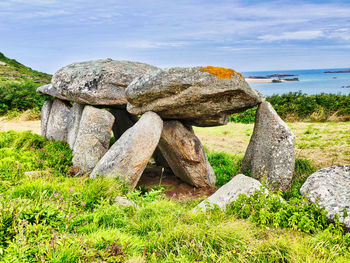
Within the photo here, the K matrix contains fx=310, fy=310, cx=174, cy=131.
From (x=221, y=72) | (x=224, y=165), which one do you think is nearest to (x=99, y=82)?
(x=221, y=72)

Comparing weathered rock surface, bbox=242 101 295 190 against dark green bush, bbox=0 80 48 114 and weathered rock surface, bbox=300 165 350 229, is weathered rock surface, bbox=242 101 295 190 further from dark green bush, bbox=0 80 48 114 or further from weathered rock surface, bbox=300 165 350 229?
dark green bush, bbox=0 80 48 114

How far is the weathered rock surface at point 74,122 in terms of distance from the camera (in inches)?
362

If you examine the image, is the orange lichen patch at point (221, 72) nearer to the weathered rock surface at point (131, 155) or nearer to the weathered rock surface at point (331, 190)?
the weathered rock surface at point (131, 155)

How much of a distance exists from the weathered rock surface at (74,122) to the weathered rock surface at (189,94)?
2075 millimetres

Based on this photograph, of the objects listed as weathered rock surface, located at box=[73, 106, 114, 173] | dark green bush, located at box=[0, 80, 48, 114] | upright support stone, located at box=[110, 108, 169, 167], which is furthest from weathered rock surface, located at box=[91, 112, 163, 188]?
dark green bush, located at box=[0, 80, 48, 114]

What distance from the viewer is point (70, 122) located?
9.79 meters

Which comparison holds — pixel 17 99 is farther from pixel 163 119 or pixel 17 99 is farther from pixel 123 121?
pixel 163 119

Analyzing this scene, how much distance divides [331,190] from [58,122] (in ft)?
27.1

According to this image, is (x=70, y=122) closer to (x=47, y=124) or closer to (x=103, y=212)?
(x=47, y=124)

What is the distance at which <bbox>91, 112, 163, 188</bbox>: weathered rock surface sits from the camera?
679cm

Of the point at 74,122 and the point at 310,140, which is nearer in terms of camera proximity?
the point at 74,122

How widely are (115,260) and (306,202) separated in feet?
11.0

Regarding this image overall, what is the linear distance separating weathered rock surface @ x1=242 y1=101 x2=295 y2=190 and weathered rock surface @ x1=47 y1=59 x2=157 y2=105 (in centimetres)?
369

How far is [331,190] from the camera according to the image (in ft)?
17.8
